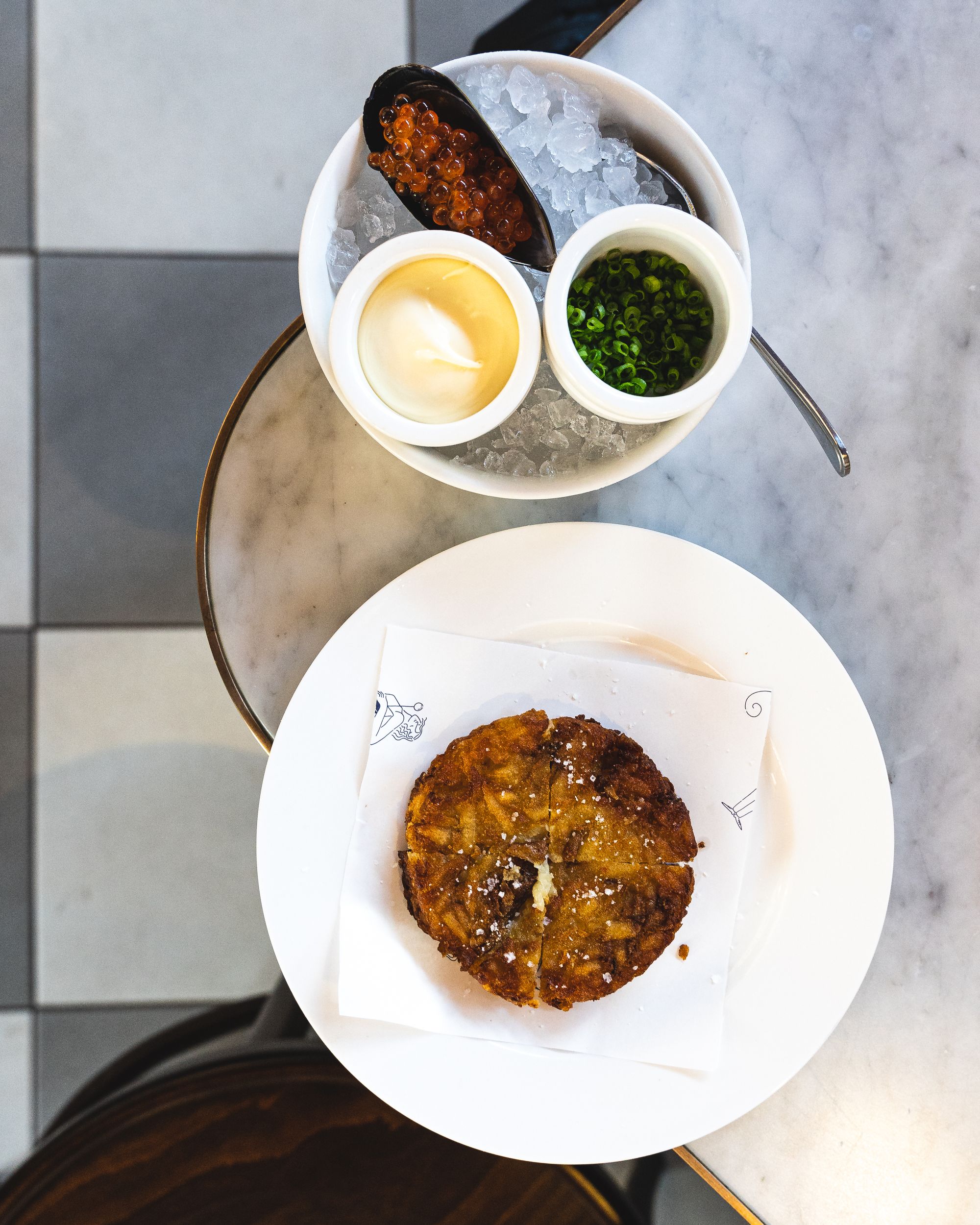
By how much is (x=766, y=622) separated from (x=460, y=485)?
18.0 inches

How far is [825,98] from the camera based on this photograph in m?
1.33

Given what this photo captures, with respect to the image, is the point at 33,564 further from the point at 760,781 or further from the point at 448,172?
the point at 760,781

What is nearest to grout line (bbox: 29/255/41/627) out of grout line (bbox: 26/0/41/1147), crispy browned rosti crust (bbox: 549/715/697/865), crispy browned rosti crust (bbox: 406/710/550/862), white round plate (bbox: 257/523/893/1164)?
grout line (bbox: 26/0/41/1147)

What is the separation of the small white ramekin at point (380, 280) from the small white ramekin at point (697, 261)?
31 mm

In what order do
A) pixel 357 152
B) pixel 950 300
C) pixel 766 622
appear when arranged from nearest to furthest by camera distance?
pixel 357 152 < pixel 766 622 < pixel 950 300

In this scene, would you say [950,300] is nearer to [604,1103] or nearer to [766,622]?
[766,622]

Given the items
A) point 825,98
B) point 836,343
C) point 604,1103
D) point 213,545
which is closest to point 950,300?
point 836,343

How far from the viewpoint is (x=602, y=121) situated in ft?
3.86

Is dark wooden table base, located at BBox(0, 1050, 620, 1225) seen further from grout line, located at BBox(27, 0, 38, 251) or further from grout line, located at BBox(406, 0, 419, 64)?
grout line, located at BBox(406, 0, 419, 64)

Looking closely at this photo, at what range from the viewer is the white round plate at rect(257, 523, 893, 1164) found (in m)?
1.26

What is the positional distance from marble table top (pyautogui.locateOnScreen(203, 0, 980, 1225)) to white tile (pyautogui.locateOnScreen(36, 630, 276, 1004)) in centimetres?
82

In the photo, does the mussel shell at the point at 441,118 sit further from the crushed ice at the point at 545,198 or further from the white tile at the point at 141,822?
the white tile at the point at 141,822

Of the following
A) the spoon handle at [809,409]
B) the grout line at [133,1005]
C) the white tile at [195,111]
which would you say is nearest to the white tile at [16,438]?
the white tile at [195,111]

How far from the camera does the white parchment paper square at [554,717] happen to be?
1.27 metres
